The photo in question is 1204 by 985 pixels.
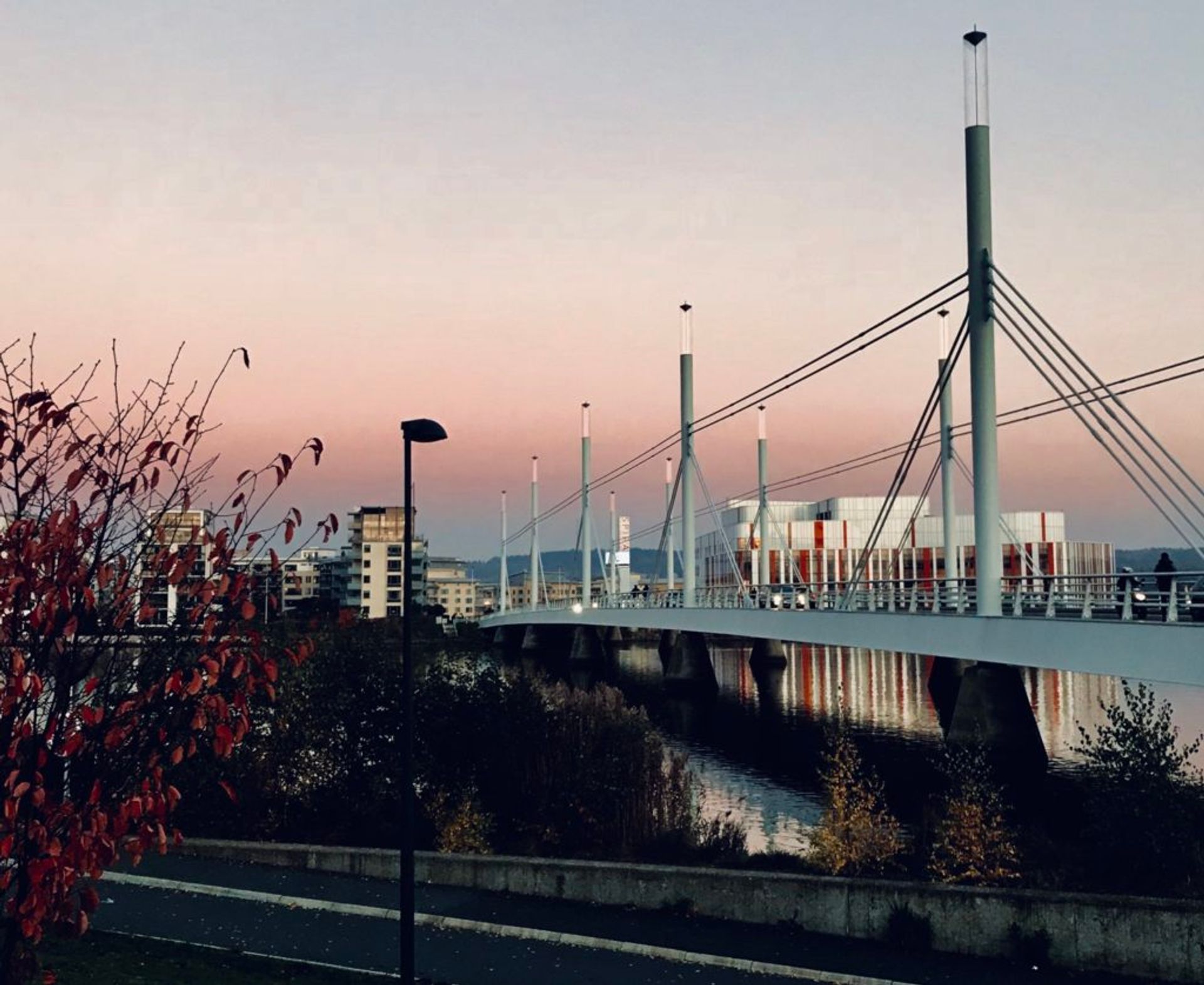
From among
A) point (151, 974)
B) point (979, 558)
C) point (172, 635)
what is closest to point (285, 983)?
point (151, 974)

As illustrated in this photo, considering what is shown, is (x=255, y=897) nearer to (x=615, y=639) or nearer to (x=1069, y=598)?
(x=1069, y=598)

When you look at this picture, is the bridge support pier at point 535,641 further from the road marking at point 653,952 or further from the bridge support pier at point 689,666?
the road marking at point 653,952

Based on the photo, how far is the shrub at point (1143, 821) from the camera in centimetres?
2228

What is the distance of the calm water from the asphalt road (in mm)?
11624

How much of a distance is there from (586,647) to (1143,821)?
284 ft

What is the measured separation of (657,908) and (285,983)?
7.01 metres

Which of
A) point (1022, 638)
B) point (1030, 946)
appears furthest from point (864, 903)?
point (1022, 638)

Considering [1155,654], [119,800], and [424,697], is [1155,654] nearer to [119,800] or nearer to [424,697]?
[424,697]

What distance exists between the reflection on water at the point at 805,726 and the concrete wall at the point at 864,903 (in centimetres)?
1047

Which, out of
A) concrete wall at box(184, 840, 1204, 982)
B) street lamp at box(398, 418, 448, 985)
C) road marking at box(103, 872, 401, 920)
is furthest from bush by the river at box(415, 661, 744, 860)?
street lamp at box(398, 418, 448, 985)

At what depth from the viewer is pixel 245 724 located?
24.7 feet

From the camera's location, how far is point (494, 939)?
19547mm

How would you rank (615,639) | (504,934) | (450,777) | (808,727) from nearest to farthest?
(504,934) → (450,777) → (808,727) → (615,639)

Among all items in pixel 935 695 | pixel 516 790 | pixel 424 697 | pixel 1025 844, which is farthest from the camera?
pixel 935 695
